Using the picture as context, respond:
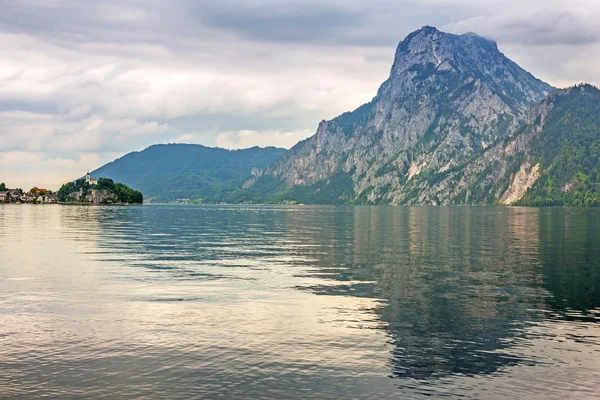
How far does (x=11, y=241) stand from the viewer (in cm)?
11256

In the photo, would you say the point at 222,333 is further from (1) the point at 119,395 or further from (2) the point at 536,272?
(2) the point at 536,272

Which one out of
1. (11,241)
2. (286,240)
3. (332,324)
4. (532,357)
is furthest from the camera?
(286,240)

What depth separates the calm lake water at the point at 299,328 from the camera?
30672mm

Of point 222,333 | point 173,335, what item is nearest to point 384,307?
point 222,333

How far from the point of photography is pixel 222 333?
41.0 meters

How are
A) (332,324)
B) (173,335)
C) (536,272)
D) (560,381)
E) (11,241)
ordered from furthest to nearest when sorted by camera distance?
1. (11,241)
2. (536,272)
3. (332,324)
4. (173,335)
5. (560,381)

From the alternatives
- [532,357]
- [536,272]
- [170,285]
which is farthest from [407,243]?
[532,357]

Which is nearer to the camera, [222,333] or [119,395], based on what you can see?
[119,395]

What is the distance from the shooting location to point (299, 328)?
4244 centimetres

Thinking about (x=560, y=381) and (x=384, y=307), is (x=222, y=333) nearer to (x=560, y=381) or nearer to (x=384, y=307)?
(x=384, y=307)

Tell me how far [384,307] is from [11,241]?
88740mm

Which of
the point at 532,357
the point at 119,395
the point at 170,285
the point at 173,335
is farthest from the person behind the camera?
the point at 170,285

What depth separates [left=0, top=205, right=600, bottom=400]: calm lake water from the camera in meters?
30.7

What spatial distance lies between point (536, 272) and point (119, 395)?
58.0 metres
